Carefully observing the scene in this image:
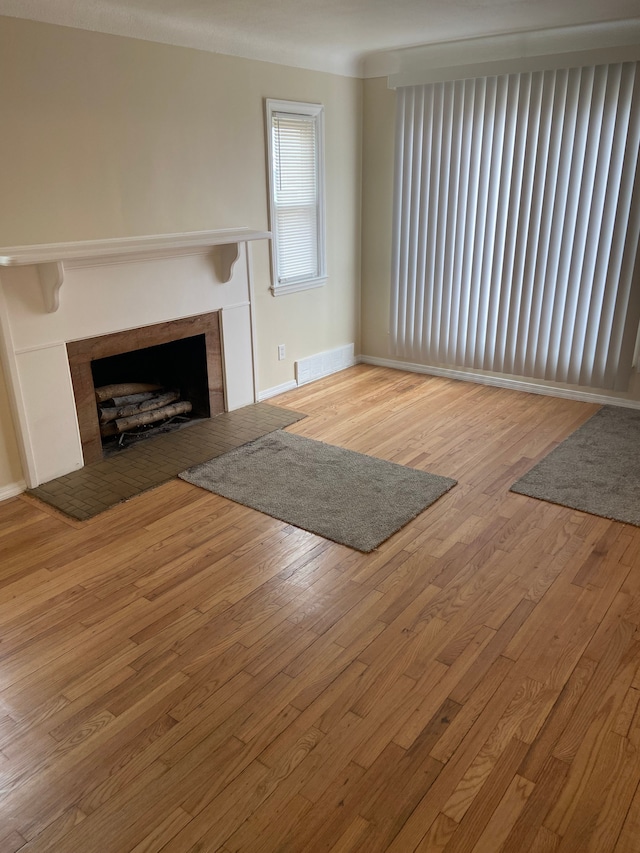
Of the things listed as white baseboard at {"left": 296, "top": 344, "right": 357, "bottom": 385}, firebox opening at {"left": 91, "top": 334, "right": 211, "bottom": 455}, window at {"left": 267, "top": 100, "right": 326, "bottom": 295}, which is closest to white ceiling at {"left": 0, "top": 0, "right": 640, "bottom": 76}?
window at {"left": 267, "top": 100, "right": 326, "bottom": 295}

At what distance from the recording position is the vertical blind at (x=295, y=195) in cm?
455

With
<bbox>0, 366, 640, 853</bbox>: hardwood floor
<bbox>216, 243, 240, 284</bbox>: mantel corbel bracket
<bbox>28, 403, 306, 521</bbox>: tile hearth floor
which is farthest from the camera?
<bbox>216, 243, 240, 284</bbox>: mantel corbel bracket

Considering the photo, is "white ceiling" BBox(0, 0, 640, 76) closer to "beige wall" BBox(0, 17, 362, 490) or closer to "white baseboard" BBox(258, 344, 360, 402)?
"beige wall" BBox(0, 17, 362, 490)

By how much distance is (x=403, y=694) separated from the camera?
2061mm

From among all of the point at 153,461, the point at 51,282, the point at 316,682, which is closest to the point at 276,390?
the point at 153,461

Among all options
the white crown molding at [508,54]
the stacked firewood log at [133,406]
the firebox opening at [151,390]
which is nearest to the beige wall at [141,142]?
the white crown molding at [508,54]

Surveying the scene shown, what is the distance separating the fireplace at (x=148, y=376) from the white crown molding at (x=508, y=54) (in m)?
2.37

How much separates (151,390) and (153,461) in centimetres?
76

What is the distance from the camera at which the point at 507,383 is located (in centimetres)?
508

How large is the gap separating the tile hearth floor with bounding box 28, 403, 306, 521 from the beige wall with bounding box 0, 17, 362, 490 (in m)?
0.30

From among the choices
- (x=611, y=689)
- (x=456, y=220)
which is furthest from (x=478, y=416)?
(x=611, y=689)

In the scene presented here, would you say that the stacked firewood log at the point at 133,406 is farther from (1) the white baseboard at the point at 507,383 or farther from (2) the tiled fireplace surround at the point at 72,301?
(1) the white baseboard at the point at 507,383

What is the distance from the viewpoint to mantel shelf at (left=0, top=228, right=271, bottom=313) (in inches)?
120

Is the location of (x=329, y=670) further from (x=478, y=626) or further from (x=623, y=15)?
(x=623, y=15)
